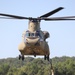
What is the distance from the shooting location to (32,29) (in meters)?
40.2

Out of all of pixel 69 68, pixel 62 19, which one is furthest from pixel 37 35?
pixel 69 68

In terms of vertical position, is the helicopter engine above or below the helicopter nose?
above

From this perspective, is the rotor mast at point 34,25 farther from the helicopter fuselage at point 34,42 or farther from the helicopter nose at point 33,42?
the helicopter nose at point 33,42

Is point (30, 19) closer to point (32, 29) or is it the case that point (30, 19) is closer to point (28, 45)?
point (32, 29)

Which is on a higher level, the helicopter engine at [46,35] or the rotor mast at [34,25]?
the rotor mast at [34,25]

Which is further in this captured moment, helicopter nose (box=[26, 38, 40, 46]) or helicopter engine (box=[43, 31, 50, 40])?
helicopter engine (box=[43, 31, 50, 40])

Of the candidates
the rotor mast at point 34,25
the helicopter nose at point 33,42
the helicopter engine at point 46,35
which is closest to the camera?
the helicopter nose at point 33,42

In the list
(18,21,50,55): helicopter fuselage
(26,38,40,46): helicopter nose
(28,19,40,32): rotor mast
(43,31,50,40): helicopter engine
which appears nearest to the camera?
(26,38,40,46): helicopter nose

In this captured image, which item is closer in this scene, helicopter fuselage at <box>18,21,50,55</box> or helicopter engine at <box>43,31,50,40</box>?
helicopter fuselage at <box>18,21,50,55</box>

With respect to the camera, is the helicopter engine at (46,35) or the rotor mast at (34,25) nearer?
the rotor mast at (34,25)

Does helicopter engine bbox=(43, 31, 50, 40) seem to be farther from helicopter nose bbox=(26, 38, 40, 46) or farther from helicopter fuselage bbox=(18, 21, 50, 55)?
helicopter nose bbox=(26, 38, 40, 46)

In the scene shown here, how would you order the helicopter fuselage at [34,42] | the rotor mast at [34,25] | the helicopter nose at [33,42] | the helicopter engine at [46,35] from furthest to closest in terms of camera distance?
1. the helicopter engine at [46,35]
2. the rotor mast at [34,25]
3. the helicopter fuselage at [34,42]
4. the helicopter nose at [33,42]

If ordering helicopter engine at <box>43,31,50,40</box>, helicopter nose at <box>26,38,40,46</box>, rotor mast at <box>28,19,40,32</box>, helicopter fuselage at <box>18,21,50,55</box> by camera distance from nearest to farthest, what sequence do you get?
1. helicopter nose at <box>26,38,40,46</box>
2. helicopter fuselage at <box>18,21,50,55</box>
3. rotor mast at <box>28,19,40,32</box>
4. helicopter engine at <box>43,31,50,40</box>

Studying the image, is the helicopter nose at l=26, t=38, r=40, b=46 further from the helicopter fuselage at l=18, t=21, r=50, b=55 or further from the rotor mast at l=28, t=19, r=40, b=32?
the rotor mast at l=28, t=19, r=40, b=32
